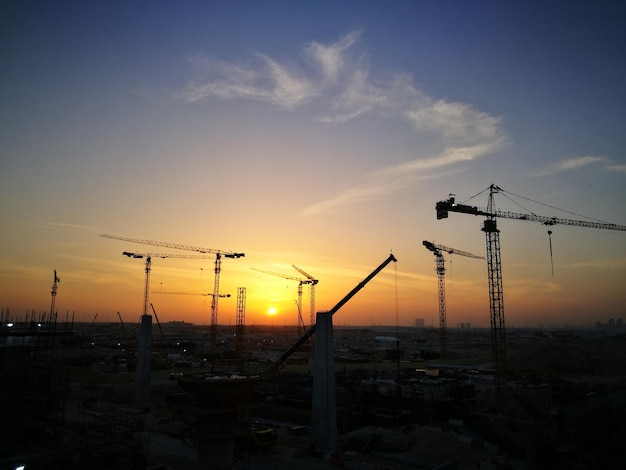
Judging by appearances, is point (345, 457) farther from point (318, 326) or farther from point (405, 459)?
point (318, 326)

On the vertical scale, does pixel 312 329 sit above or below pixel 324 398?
above

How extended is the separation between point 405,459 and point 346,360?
89941 millimetres

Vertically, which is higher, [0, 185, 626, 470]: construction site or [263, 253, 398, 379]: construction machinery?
[263, 253, 398, 379]: construction machinery

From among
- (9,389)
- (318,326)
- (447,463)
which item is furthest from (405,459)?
(9,389)

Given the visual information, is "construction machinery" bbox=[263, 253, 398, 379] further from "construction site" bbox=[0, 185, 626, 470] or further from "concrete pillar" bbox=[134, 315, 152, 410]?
"concrete pillar" bbox=[134, 315, 152, 410]

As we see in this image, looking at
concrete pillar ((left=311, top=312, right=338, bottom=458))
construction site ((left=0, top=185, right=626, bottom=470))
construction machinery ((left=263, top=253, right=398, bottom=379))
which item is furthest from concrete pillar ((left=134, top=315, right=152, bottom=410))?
concrete pillar ((left=311, top=312, right=338, bottom=458))

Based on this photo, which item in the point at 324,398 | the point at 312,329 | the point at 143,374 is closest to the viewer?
the point at 324,398

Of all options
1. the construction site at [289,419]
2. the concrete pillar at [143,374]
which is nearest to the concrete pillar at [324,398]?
the construction site at [289,419]

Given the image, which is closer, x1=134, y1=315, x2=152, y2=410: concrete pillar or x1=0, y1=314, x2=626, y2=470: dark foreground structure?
x1=0, y1=314, x2=626, y2=470: dark foreground structure

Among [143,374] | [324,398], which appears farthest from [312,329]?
[143,374]

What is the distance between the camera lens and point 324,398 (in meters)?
39.3

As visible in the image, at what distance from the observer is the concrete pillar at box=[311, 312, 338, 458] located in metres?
38.7

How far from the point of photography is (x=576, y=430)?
42375 millimetres

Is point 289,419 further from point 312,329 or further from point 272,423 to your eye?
point 312,329
